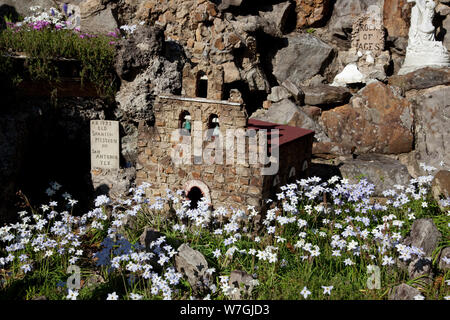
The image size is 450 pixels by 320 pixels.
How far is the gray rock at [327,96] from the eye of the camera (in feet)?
40.3

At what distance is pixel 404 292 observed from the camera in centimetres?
469

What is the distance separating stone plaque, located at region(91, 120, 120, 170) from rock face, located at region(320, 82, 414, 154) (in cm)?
559

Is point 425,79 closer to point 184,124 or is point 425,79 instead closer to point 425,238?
point 184,124

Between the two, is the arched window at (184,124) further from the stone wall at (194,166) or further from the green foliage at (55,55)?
the green foliage at (55,55)

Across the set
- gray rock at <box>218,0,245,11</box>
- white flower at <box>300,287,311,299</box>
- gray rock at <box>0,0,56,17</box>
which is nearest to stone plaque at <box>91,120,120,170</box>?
gray rock at <box>0,0,56,17</box>

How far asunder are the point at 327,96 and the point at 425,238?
725 centimetres

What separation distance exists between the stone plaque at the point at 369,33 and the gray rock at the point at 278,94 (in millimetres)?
3481

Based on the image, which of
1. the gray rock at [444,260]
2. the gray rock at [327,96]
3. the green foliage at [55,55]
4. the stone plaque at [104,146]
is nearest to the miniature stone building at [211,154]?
the stone plaque at [104,146]

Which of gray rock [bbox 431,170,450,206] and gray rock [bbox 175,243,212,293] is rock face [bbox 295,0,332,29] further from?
gray rock [bbox 175,243,212,293]

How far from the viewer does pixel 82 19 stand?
41.8ft

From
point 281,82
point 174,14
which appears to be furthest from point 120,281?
point 281,82

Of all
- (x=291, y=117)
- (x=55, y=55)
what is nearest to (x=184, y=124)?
(x=55, y=55)

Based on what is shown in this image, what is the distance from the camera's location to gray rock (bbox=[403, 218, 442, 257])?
5.64 m

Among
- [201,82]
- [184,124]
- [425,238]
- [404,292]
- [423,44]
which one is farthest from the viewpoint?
[423,44]
